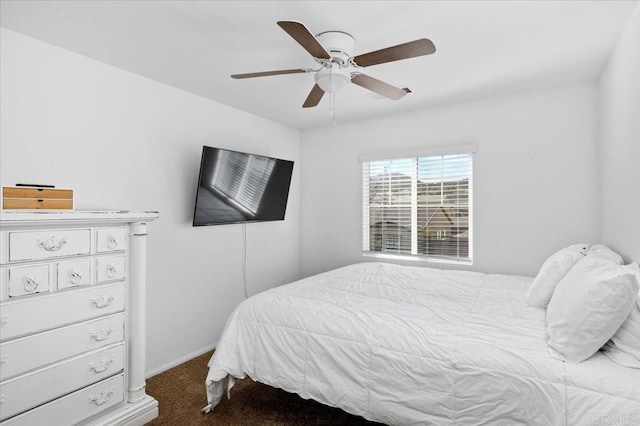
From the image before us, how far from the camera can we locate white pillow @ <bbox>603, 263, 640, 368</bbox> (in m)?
1.30

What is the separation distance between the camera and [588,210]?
9.43 ft

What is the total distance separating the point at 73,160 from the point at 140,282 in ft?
3.31

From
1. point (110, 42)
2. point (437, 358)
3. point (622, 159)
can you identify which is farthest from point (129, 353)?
point (622, 159)

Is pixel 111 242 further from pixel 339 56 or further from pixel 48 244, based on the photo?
pixel 339 56

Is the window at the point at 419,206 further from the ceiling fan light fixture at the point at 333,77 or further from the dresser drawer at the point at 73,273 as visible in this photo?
the dresser drawer at the point at 73,273

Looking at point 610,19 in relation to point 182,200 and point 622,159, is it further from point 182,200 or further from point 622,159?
point 182,200

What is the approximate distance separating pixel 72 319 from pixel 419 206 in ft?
10.5

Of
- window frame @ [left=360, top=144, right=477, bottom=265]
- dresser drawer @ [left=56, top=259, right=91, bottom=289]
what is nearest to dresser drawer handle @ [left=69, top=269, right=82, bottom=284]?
dresser drawer @ [left=56, top=259, right=91, bottom=289]

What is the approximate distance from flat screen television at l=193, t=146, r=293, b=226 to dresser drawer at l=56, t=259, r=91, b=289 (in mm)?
1136

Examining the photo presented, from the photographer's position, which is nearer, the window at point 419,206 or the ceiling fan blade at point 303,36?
the ceiling fan blade at point 303,36

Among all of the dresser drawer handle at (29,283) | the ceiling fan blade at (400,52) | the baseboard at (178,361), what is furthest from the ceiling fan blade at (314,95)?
the baseboard at (178,361)

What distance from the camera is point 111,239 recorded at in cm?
198

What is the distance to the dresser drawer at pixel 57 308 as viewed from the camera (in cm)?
158

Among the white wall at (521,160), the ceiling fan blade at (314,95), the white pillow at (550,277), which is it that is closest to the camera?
the white pillow at (550,277)
